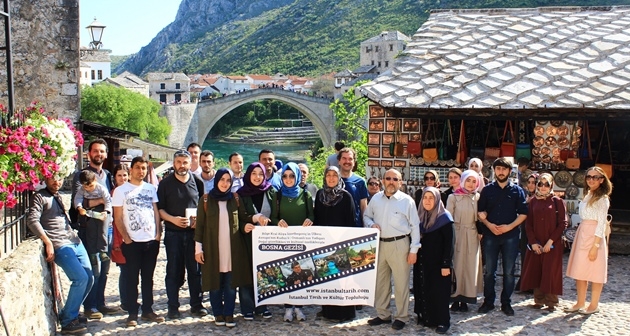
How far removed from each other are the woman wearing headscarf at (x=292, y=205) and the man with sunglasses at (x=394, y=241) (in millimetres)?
519

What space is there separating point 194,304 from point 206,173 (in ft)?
4.55

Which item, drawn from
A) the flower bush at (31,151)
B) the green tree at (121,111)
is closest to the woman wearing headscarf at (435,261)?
the flower bush at (31,151)

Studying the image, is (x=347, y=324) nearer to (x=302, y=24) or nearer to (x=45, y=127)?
(x=45, y=127)

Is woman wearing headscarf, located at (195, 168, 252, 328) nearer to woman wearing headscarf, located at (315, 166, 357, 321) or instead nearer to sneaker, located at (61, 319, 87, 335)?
woman wearing headscarf, located at (315, 166, 357, 321)

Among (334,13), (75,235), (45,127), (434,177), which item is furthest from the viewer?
(334,13)

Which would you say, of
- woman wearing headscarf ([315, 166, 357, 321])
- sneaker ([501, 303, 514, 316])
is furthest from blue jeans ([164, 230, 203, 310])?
sneaker ([501, 303, 514, 316])

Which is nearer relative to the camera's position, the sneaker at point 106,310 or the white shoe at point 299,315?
the white shoe at point 299,315

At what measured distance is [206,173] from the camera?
23.0 ft

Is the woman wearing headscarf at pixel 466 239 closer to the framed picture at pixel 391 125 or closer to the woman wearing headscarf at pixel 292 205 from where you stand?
the woman wearing headscarf at pixel 292 205

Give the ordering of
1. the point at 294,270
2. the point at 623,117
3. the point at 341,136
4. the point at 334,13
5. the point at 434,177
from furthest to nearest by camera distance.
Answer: the point at 334,13, the point at 341,136, the point at 623,117, the point at 434,177, the point at 294,270

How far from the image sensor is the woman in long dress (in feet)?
20.3

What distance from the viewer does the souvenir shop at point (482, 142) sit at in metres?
9.32

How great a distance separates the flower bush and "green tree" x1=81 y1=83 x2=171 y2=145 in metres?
37.6

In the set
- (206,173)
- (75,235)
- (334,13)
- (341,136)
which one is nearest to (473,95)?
(206,173)
